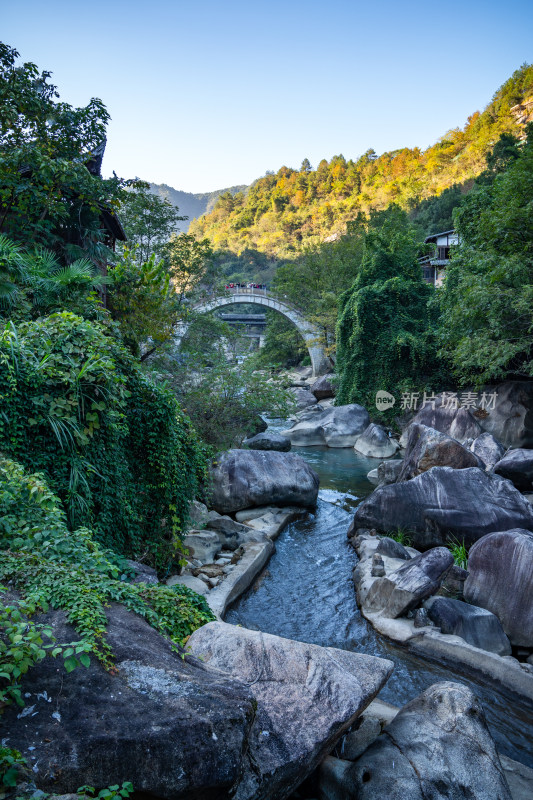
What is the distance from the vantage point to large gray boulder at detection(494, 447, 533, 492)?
35.2 feet

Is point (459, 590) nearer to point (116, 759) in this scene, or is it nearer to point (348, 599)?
point (348, 599)

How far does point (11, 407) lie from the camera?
16.8 ft

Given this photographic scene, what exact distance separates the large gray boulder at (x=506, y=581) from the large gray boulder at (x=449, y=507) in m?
1.69

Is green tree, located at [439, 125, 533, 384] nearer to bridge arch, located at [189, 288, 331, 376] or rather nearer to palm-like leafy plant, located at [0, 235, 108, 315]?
palm-like leafy plant, located at [0, 235, 108, 315]

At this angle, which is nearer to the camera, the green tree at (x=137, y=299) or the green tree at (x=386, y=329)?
the green tree at (x=137, y=299)

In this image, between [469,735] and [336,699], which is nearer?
[336,699]

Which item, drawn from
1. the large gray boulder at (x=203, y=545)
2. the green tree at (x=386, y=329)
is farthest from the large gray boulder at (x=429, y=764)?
the green tree at (x=386, y=329)

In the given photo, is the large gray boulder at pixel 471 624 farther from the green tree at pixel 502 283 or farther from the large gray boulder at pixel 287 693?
the green tree at pixel 502 283

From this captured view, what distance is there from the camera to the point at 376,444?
59.4 feet

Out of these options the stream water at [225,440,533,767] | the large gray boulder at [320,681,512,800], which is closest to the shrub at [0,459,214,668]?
the large gray boulder at [320,681,512,800]

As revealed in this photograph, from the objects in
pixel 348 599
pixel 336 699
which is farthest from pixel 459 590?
pixel 336 699

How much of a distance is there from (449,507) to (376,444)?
9366 millimetres

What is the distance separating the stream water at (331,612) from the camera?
5.16 meters

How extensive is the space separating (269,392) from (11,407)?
8276 millimetres
